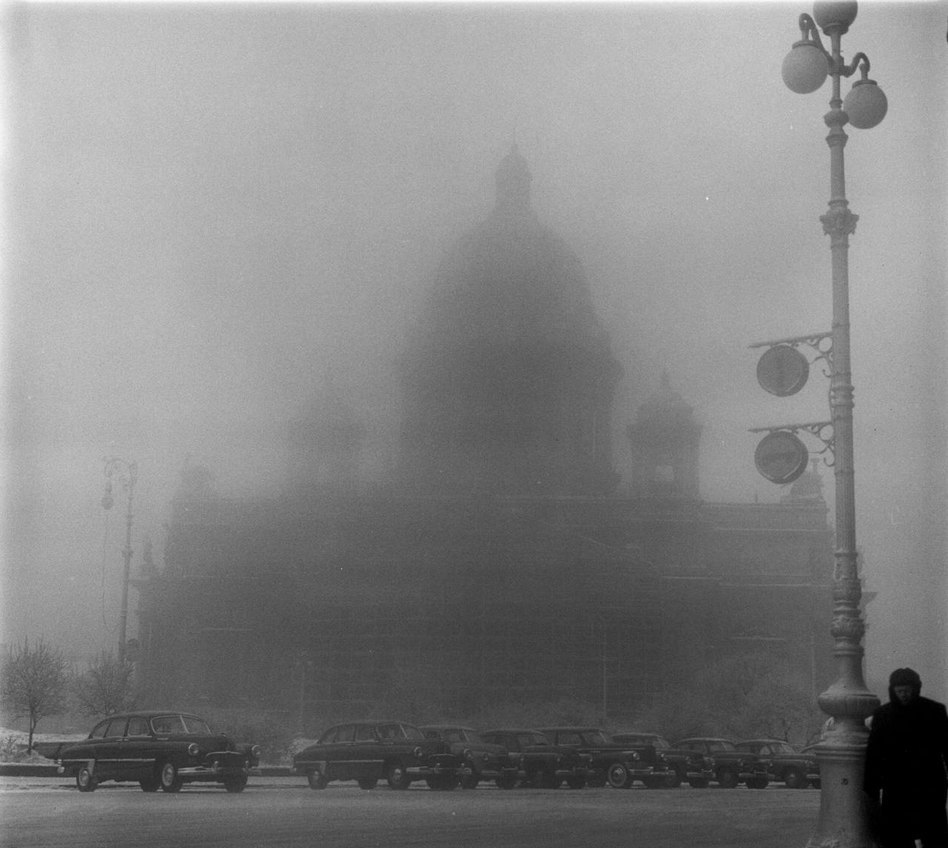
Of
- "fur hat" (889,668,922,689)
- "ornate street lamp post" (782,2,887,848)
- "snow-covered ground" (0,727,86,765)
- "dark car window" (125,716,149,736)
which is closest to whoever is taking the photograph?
"fur hat" (889,668,922,689)

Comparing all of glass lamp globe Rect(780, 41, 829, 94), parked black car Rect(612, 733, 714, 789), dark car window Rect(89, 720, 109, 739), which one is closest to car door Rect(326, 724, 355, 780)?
dark car window Rect(89, 720, 109, 739)

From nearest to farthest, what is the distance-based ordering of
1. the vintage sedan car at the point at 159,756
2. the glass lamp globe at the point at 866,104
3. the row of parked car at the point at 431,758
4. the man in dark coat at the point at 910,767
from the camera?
1. the man in dark coat at the point at 910,767
2. the glass lamp globe at the point at 866,104
3. the vintage sedan car at the point at 159,756
4. the row of parked car at the point at 431,758

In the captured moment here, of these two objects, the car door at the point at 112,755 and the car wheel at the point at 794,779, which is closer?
the car door at the point at 112,755

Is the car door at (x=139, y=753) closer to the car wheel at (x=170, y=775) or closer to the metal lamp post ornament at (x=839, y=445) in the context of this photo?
the car wheel at (x=170, y=775)

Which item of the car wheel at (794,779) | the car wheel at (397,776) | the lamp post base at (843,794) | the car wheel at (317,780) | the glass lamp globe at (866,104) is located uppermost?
the glass lamp globe at (866,104)

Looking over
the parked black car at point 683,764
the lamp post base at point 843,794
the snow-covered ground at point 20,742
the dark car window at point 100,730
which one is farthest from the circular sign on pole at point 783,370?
the snow-covered ground at point 20,742

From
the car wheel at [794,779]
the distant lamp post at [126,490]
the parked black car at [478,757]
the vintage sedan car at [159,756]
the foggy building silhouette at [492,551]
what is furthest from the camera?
the foggy building silhouette at [492,551]

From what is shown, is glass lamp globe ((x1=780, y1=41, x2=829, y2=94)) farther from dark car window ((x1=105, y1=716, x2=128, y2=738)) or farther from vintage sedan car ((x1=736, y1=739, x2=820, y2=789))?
vintage sedan car ((x1=736, y1=739, x2=820, y2=789))
